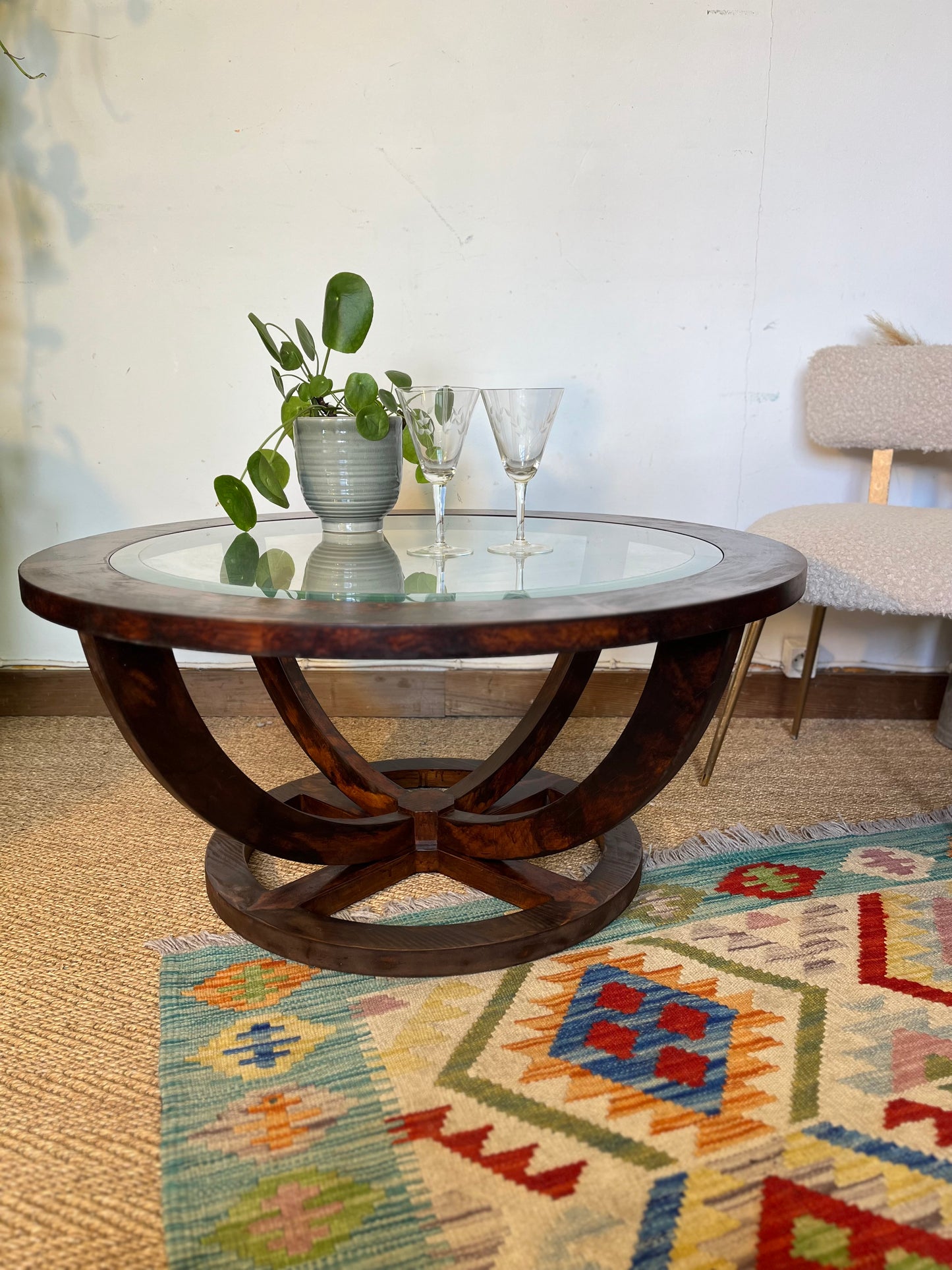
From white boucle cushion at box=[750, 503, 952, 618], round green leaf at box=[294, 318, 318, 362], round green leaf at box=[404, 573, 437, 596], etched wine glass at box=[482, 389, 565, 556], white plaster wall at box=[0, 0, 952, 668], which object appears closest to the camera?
round green leaf at box=[404, 573, 437, 596]

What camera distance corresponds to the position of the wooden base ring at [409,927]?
3.47 ft

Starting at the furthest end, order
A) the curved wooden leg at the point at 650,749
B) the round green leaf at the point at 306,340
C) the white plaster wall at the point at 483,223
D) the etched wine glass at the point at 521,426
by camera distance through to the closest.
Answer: the white plaster wall at the point at 483,223
the round green leaf at the point at 306,340
the etched wine glass at the point at 521,426
the curved wooden leg at the point at 650,749

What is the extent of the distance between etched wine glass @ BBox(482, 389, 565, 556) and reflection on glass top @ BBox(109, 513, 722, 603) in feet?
0.12

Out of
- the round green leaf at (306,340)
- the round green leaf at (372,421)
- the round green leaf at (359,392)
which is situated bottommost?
the round green leaf at (372,421)

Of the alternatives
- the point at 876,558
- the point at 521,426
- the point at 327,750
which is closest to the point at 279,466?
the point at 521,426

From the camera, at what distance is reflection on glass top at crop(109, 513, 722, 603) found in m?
0.89

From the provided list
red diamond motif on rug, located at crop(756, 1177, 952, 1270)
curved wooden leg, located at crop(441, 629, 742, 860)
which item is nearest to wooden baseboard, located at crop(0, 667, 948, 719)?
curved wooden leg, located at crop(441, 629, 742, 860)

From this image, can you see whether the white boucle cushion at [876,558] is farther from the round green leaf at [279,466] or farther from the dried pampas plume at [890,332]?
the round green leaf at [279,466]

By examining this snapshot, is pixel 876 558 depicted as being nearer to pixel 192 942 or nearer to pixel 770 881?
pixel 770 881

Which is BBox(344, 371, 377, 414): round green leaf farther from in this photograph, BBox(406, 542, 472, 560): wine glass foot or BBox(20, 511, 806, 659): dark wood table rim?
BBox(20, 511, 806, 659): dark wood table rim

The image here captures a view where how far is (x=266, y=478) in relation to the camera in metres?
1.06

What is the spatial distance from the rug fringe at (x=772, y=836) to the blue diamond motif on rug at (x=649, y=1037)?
1.02ft

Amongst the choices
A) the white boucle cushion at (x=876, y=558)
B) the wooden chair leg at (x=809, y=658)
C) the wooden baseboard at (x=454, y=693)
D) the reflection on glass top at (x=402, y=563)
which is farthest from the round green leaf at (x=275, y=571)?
the wooden chair leg at (x=809, y=658)

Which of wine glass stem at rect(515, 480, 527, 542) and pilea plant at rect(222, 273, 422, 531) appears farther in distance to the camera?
wine glass stem at rect(515, 480, 527, 542)
